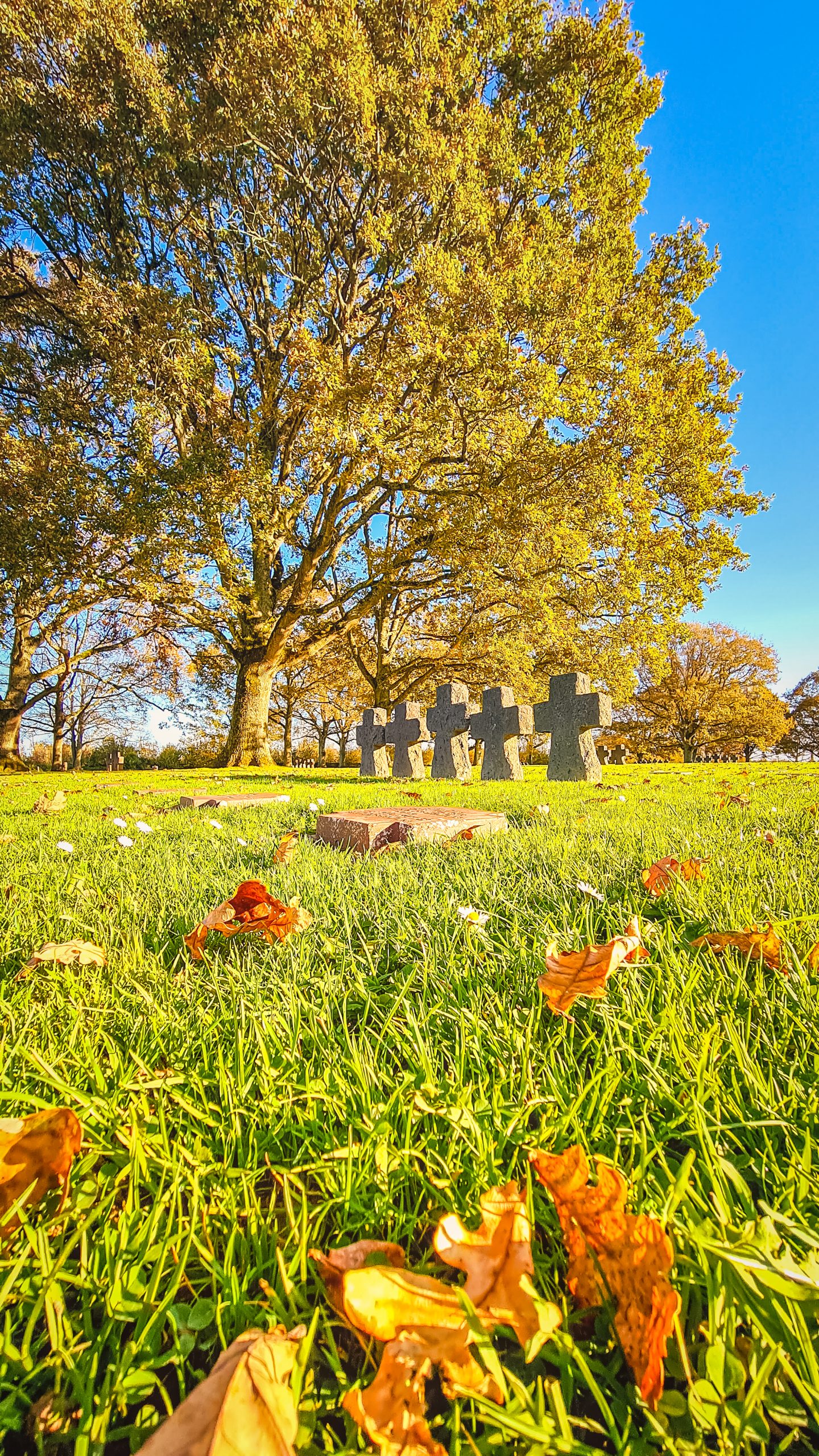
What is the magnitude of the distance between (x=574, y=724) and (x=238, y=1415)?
7572mm

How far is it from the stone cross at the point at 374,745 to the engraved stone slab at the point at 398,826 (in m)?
7.19

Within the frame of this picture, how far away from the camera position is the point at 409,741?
977 centimetres

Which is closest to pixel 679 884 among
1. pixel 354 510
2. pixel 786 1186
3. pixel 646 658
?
pixel 786 1186

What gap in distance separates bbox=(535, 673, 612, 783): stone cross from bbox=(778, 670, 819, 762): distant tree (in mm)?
32053

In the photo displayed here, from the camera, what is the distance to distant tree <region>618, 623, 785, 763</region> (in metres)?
29.7

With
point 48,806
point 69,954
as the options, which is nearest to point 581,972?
point 69,954

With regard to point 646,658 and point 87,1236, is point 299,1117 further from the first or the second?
point 646,658

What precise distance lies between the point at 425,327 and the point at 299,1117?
11.7 metres

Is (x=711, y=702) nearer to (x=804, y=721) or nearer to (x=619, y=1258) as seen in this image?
(x=804, y=721)

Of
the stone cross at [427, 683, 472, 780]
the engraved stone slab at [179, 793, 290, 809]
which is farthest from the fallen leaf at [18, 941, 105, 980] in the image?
the stone cross at [427, 683, 472, 780]

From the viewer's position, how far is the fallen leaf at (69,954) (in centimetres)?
139

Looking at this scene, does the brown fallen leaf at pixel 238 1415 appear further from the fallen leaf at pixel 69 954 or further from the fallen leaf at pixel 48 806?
the fallen leaf at pixel 48 806

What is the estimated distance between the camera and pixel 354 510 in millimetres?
15367

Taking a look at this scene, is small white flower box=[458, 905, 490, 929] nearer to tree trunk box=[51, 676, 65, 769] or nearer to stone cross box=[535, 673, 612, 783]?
stone cross box=[535, 673, 612, 783]
